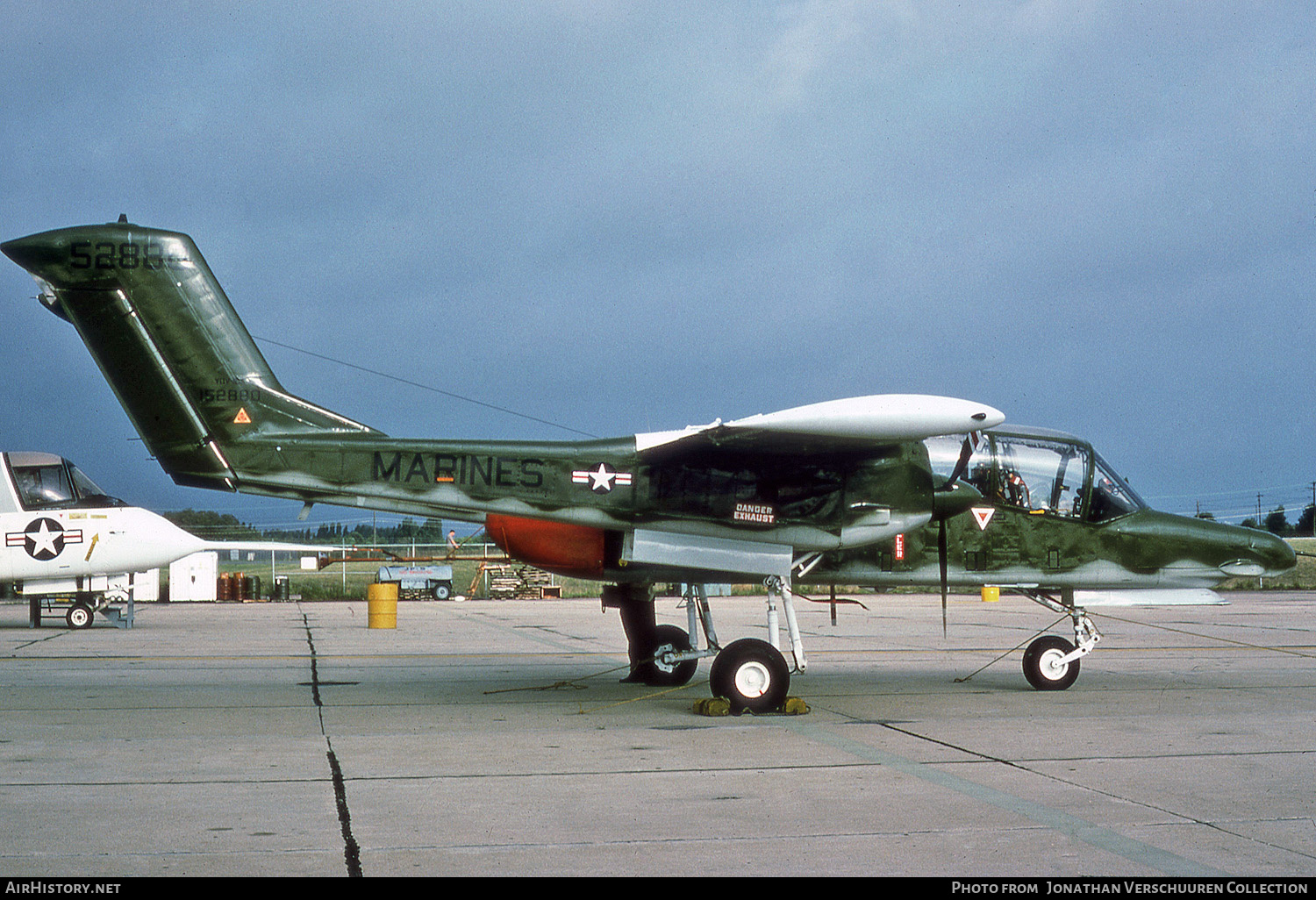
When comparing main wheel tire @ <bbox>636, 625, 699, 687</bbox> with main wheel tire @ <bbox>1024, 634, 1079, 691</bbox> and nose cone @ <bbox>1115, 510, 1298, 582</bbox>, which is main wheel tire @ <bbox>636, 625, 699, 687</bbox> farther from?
nose cone @ <bbox>1115, 510, 1298, 582</bbox>

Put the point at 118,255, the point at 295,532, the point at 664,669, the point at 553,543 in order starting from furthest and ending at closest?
the point at 295,532 < the point at 664,669 < the point at 553,543 < the point at 118,255

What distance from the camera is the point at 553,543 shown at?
1124 cm

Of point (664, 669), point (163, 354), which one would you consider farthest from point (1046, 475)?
point (163, 354)

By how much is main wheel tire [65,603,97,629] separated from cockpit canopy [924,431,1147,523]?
19212 millimetres

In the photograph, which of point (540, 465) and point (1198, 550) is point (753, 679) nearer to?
point (540, 465)

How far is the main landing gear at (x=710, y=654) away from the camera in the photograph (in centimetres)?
1044

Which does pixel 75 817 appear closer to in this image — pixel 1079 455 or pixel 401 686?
pixel 401 686

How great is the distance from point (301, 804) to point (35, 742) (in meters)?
3.54

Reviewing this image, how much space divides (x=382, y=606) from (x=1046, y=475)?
16.3 metres

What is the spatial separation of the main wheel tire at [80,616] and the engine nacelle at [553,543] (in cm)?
1592

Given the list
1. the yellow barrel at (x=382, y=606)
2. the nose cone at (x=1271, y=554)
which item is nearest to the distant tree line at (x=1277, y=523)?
the nose cone at (x=1271, y=554)

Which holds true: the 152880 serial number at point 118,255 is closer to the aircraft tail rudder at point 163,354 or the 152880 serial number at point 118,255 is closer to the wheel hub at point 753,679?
the aircraft tail rudder at point 163,354

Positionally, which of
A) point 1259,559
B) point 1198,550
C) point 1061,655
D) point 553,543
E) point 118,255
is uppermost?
point 118,255
